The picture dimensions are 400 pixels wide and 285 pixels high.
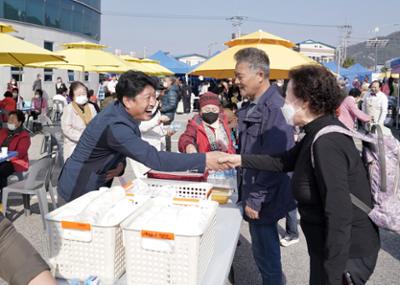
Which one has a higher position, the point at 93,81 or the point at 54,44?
the point at 54,44

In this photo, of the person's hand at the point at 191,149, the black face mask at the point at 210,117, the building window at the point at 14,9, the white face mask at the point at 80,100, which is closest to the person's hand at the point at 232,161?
the person's hand at the point at 191,149

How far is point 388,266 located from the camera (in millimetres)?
4371

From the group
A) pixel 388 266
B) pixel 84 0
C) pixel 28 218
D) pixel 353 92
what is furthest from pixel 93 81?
pixel 388 266

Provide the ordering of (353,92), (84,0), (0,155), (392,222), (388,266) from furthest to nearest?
1. (84,0)
2. (353,92)
3. (0,155)
4. (388,266)
5. (392,222)

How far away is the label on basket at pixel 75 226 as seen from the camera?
1828 mm

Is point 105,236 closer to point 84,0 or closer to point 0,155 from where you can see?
point 0,155

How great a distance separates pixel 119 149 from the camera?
2.63 meters

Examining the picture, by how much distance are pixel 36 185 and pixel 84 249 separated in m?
3.92

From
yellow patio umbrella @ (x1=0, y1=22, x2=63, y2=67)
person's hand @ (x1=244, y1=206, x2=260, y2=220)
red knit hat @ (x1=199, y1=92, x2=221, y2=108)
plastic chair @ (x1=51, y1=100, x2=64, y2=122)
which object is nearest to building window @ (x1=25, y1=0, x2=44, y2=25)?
A: plastic chair @ (x1=51, y1=100, x2=64, y2=122)

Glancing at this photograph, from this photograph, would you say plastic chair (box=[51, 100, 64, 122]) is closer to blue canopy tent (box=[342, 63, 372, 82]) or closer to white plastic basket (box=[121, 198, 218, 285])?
white plastic basket (box=[121, 198, 218, 285])

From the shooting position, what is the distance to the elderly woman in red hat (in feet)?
14.9

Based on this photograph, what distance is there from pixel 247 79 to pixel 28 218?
4.04m

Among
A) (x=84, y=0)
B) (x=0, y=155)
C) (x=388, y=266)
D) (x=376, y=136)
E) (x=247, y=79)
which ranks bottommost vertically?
(x=388, y=266)

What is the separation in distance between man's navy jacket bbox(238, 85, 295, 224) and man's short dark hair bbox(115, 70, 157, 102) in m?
0.77
